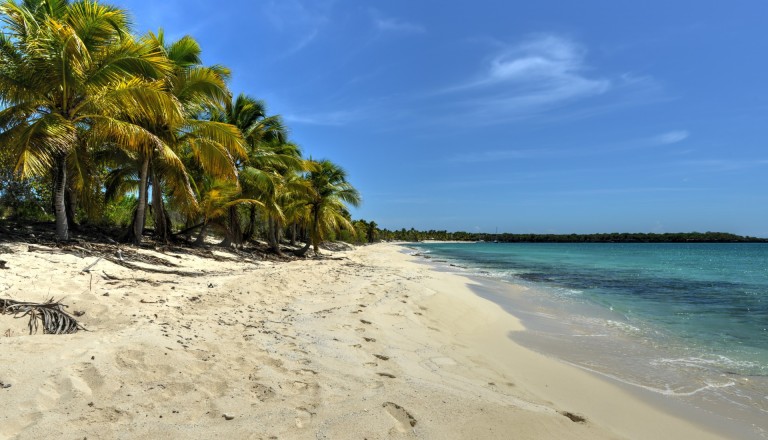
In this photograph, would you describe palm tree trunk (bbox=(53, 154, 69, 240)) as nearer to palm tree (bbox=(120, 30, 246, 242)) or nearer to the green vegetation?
the green vegetation

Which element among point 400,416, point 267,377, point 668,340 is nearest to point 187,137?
point 267,377

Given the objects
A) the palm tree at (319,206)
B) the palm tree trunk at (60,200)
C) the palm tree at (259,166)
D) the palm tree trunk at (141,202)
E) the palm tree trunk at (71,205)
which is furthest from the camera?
the palm tree at (319,206)

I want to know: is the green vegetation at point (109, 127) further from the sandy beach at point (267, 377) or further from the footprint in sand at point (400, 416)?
the footprint in sand at point (400, 416)

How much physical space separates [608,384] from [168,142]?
1409cm

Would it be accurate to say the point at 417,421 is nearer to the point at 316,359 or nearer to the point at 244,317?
the point at 316,359

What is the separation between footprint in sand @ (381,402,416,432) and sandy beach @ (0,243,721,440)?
14mm

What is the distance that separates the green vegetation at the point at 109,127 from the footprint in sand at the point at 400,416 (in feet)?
31.1

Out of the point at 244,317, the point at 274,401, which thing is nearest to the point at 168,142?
the point at 244,317

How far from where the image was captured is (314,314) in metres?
6.73

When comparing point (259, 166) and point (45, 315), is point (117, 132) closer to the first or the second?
point (45, 315)

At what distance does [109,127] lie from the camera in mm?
9594

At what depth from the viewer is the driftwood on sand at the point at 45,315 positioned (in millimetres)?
4340

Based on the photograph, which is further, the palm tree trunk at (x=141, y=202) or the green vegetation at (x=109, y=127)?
the palm tree trunk at (x=141, y=202)

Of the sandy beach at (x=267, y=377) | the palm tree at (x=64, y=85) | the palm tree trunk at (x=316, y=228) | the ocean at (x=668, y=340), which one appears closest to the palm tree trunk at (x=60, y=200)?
the palm tree at (x=64, y=85)
